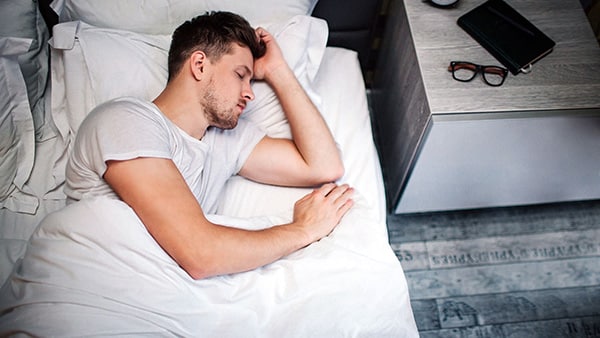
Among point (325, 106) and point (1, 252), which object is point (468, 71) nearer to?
point (325, 106)

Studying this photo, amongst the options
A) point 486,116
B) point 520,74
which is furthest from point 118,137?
point 520,74

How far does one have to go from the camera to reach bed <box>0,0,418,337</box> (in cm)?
90

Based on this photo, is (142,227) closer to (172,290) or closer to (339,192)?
(172,290)

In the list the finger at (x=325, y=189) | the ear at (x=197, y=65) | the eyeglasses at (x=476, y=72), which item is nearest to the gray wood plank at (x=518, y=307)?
the finger at (x=325, y=189)

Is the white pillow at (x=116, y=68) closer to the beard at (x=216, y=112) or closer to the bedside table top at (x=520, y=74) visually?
the beard at (x=216, y=112)

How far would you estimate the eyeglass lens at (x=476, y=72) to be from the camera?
3.96 ft

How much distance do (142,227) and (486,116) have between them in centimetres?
85

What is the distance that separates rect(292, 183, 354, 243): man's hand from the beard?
0.87ft

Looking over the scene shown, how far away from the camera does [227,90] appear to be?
1127 mm

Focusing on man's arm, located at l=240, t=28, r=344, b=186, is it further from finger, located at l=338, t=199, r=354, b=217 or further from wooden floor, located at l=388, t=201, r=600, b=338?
wooden floor, located at l=388, t=201, r=600, b=338

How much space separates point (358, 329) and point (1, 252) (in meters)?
0.80

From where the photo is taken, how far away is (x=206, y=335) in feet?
3.11

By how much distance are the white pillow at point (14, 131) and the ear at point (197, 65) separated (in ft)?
1.36

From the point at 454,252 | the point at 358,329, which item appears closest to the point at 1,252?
the point at 358,329
